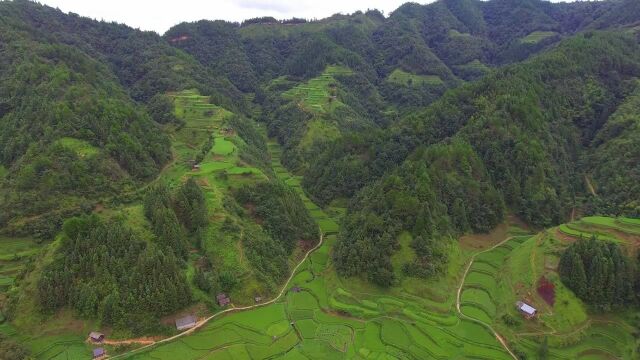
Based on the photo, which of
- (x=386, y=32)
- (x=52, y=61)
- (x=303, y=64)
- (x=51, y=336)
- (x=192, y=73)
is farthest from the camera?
(x=386, y=32)

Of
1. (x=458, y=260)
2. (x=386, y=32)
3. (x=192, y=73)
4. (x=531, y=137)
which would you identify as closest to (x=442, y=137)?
(x=531, y=137)

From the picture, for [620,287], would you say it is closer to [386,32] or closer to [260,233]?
[260,233]

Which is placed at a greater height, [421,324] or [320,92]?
[320,92]

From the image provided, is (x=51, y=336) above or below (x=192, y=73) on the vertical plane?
below

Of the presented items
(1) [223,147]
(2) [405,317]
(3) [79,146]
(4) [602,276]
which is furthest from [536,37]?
(3) [79,146]

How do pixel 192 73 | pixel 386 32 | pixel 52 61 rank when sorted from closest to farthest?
pixel 52 61 < pixel 192 73 < pixel 386 32

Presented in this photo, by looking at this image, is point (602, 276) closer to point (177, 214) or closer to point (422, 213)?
point (422, 213)

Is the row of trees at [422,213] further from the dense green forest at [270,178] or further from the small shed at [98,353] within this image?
the small shed at [98,353]
